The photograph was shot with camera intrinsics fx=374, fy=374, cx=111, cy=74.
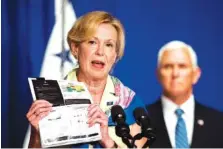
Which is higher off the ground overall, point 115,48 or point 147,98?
point 115,48

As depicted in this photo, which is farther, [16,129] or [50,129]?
[16,129]

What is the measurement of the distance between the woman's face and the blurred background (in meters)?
0.07

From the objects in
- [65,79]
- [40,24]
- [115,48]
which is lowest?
[65,79]

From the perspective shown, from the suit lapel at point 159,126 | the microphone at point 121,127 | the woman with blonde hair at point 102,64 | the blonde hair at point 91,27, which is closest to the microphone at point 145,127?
the microphone at point 121,127

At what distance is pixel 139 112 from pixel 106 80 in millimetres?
425

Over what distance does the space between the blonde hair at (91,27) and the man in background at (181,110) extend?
0.88 ft

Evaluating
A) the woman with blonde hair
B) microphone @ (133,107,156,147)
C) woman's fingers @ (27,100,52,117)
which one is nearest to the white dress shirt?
the woman with blonde hair

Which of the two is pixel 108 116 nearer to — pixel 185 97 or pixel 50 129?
pixel 50 129

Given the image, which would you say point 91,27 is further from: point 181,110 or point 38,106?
point 181,110

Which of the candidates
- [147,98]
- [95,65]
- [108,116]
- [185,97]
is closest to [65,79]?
[95,65]

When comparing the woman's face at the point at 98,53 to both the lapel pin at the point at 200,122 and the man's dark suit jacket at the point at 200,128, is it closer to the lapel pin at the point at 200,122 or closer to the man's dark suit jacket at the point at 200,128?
the man's dark suit jacket at the point at 200,128

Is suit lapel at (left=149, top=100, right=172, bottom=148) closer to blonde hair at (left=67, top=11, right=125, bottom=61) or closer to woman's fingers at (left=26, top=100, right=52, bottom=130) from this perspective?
blonde hair at (left=67, top=11, right=125, bottom=61)

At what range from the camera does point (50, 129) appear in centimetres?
210

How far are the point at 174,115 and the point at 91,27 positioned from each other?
0.77m
